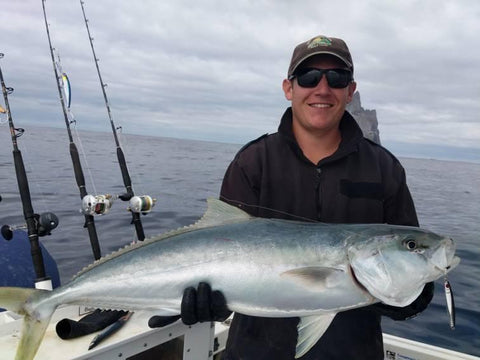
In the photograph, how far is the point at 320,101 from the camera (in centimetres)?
326

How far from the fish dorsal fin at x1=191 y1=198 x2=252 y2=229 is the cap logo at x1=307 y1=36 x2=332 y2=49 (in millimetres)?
1496

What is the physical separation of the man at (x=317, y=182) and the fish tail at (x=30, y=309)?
4.65 feet

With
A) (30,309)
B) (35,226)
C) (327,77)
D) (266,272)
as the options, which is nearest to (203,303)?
(266,272)

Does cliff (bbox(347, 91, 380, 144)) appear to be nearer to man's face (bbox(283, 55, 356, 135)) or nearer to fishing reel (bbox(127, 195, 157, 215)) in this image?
man's face (bbox(283, 55, 356, 135))

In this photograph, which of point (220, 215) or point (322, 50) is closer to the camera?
point (220, 215)

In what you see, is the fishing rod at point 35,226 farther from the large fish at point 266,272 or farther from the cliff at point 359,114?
the cliff at point 359,114

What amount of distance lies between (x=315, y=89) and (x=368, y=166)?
761mm

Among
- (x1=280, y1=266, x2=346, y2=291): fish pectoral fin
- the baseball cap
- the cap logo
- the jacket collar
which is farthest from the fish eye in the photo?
the cap logo

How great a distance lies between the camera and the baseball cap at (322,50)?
10.6ft

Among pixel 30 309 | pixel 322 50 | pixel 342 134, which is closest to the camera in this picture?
pixel 30 309

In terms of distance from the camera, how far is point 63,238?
1104cm

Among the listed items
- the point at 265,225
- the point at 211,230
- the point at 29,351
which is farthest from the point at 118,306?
the point at 265,225

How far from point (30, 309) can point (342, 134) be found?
2751 mm

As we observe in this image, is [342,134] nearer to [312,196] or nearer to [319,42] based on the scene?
[312,196]
